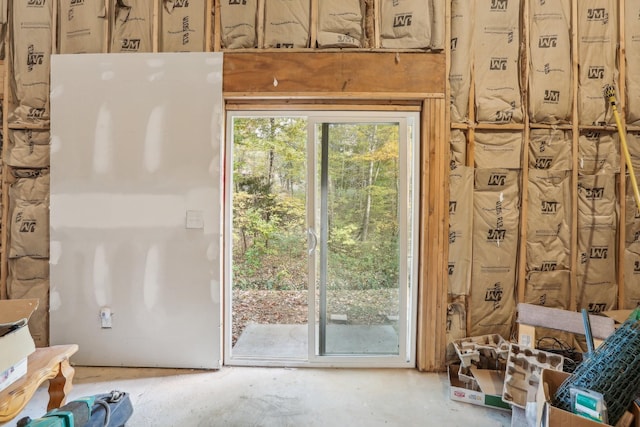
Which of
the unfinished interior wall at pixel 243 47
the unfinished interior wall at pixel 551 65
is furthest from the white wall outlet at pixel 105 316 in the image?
the unfinished interior wall at pixel 551 65

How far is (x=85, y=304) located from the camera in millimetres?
2574

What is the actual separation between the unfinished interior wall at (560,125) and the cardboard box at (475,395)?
508 mm

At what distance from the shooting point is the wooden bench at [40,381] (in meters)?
1.28

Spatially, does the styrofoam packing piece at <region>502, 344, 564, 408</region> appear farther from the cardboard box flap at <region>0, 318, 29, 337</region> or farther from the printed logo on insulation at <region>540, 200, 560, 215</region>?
the cardboard box flap at <region>0, 318, 29, 337</region>

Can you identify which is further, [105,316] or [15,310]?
[105,316]

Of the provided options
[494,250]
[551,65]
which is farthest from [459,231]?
[551,65]

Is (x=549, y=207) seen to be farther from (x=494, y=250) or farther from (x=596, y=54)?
(x=596, y=54)

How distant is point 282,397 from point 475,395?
4.36 ft

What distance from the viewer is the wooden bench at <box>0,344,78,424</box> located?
50.3 inches

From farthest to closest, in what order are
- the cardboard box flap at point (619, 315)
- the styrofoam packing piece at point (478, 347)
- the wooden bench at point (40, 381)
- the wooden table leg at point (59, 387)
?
the styrofoam packing piece at point (478, 347) < the cardboard box flap at point (619, 315) < the wooden table leg at point (59, 387) < the wooden bench at point (40, 381)

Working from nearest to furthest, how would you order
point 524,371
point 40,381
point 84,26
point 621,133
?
point 40,381 < point 524,371 < point 621,133 < point 84,26

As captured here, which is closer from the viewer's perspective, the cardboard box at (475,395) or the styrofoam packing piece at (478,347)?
the cardboard box at (475,395)

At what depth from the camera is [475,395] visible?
217cm

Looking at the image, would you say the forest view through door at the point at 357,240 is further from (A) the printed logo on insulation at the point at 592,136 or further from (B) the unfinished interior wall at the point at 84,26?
(A) the printed logo on insulation at the point at 592,136
